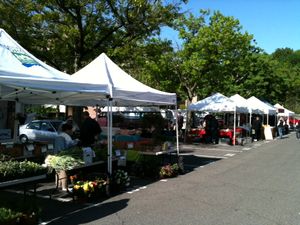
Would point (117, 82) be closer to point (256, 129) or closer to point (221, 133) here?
point (221, 133)

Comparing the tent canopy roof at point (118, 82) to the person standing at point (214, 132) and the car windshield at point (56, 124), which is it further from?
the person standing at point (214, 132)

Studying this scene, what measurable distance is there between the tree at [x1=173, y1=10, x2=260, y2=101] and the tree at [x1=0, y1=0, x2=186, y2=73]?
7673 millimetres

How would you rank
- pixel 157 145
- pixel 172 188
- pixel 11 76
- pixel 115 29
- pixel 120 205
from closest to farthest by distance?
pixel 11 76 < pixel 120 205 < pixel 172 188 < pixel 157 145 < pixel 115 29

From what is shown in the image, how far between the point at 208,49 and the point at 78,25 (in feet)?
38.3

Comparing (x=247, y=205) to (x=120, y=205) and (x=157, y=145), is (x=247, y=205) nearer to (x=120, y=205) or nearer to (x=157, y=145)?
(x=120, y=205)

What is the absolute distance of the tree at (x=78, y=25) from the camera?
17953 mm


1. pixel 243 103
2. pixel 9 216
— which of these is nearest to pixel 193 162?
pixel 9 216

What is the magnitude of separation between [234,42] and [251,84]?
19282 millimetres

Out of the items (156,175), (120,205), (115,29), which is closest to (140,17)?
(115,29)

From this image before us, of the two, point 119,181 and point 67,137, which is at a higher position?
point 67,137

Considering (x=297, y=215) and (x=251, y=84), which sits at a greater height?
(x=251, y=84)

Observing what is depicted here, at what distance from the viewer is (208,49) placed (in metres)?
27.3

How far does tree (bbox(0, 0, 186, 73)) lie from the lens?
18.0 m

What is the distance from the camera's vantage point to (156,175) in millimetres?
11203
